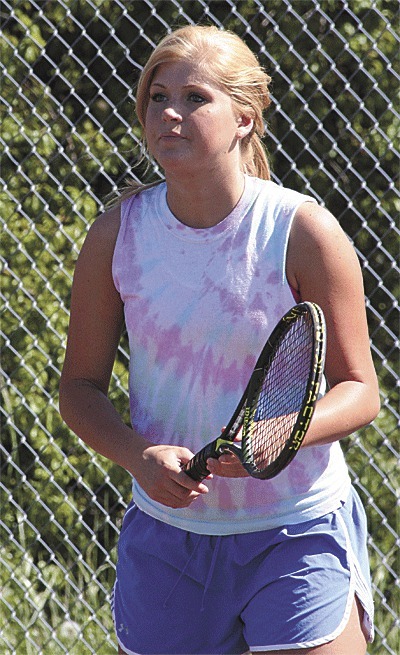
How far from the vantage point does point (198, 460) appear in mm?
2004

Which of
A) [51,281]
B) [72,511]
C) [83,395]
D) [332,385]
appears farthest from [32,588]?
[332,385]

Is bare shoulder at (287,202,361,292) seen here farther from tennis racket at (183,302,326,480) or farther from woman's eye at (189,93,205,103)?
woman's eye at (189,93,205,103)

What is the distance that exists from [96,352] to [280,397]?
0.51 m

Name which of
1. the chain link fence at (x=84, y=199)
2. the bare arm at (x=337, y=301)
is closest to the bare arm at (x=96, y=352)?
the bare arm at (x=337, y=301)

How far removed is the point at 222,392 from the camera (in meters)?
2.17

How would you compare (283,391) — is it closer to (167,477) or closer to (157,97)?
(167,477)

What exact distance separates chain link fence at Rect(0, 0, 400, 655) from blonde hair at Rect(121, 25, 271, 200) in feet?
5.36

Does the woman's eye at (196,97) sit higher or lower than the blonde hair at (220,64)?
lower

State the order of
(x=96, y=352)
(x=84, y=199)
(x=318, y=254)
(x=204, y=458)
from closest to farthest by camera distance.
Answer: (x=204, y=458) → (x=318, y=254) → (x=96, y=352) → (x=84, y=199)

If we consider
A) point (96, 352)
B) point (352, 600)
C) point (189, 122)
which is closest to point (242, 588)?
point (352, 600)

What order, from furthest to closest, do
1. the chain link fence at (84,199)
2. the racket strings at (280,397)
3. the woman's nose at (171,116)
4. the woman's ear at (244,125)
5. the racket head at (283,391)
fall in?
the chain link fence at (84,199)
the woman's ear at (244,125)
the woman's nose at (171,116)
the racket strings at (280,397)
the racket head at (283,391)

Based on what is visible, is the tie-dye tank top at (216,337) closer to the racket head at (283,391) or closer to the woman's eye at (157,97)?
the racket head at (283,391)

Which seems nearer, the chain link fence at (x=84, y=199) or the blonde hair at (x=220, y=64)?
the blonde hair at (x=220, y=64)

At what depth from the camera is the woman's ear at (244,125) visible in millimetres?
2297
